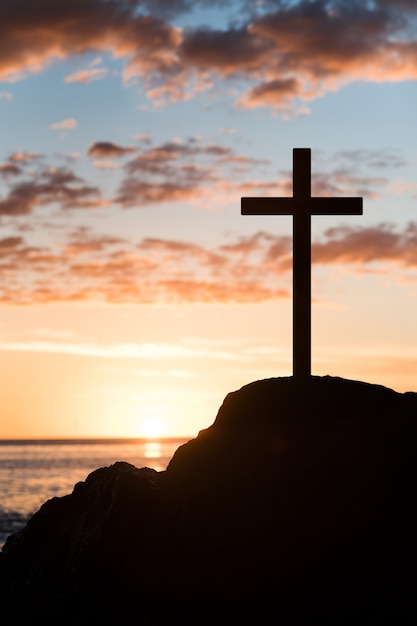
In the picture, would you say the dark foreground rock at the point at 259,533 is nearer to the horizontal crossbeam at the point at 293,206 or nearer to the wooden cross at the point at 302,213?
the wooden cross at the point at 302,213

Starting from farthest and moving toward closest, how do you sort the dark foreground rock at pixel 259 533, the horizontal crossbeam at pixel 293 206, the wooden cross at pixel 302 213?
the horizontal crossbeam at pixel 293 206
the wooden cross at pixel 302 213
the dark foreground rock at pixel 259 533

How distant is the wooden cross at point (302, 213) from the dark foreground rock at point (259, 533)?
1.33 meters

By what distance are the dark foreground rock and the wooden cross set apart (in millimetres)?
1329

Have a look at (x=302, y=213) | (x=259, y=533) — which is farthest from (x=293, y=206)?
(x=259, y=533)

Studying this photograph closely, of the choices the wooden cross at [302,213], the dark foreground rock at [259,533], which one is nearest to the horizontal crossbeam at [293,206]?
the wooden cross at [302,213]

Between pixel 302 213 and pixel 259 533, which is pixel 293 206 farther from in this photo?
pixel 259 533

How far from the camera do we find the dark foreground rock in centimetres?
979

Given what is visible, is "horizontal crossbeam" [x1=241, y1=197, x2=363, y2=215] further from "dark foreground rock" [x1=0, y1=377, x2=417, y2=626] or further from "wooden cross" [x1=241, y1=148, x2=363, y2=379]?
"dark foreground rock" [x1=0, y1=377, x2=417, y2=626]

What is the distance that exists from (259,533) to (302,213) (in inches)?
196

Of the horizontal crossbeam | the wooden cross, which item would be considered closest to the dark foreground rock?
the wooden cross

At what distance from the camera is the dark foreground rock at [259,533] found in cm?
979

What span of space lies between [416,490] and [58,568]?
4163 millimetres

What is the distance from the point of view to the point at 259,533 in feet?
33.1

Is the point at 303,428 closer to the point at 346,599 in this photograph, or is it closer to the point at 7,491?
the point at 346,599
